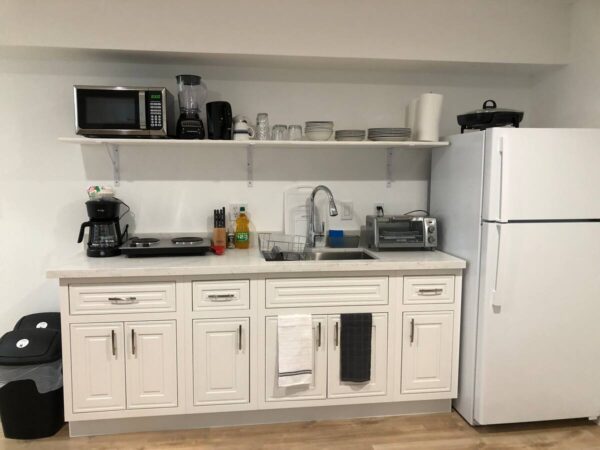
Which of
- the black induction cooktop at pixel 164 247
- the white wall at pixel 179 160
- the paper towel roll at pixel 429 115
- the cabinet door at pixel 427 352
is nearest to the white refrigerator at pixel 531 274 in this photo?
the cabinet door at pixel 427 352

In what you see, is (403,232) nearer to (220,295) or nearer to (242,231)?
(242,231)

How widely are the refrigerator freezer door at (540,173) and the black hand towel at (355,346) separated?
856 millimetres

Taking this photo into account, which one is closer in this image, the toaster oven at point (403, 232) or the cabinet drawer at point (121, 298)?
the cabinet drawer at point (121, 298)

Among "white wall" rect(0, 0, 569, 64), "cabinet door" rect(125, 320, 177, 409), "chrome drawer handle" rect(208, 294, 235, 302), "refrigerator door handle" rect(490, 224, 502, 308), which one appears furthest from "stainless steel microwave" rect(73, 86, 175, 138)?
"refrigerator door handle" rect(490, 224, 502, 308)

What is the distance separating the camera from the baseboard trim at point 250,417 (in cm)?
249

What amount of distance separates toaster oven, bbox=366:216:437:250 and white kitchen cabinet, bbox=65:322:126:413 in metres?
1.51

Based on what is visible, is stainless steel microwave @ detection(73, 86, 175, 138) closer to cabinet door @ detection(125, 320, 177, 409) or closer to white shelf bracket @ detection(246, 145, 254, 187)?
white shelf bracket @ detection(246, 145, 254, 187)

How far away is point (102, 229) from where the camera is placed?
2.66 metres

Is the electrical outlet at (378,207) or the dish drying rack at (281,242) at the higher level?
the electrical outlet at (378,207)

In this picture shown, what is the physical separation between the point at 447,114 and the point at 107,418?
271 cm

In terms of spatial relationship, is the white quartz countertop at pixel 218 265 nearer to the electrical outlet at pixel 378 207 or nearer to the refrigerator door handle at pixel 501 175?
the refrigerator door handle at pixel 501 175

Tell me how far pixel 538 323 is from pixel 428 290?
0.57m

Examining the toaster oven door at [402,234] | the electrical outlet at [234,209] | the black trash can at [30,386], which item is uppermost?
the electrical outlet at [234,209]

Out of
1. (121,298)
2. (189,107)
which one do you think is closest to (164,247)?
(121,298)
